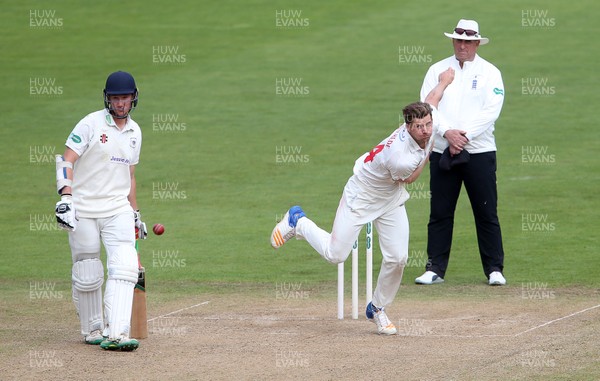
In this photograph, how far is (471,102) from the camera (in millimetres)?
12594

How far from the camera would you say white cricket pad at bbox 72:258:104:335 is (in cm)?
977

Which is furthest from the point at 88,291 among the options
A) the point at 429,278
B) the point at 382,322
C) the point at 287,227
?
the point at 429,278

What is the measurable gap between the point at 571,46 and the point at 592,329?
1634 centimetres

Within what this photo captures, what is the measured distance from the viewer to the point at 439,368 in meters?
8.86

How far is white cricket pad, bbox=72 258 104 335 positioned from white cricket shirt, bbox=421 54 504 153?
14.1ft

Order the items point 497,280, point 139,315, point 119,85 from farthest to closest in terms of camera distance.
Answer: point 497,280 < point 139,315 < point 119,85

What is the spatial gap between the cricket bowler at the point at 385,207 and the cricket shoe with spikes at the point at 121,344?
1984mm

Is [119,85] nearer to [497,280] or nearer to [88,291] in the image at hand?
[88,291]

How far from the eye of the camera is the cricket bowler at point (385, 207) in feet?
33.0

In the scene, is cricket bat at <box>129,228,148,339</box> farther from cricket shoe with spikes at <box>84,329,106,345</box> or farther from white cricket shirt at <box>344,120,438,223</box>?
white cricket shirt at <box>344,120,438,223</box>

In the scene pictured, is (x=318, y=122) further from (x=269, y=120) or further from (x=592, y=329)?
(x=592, y=329)

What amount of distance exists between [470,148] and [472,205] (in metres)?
0.63

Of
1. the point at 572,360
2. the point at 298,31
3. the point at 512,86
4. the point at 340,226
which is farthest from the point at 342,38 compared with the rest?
the point at 572,360

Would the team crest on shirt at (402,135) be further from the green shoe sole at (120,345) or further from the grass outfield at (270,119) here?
the grass outfield at (270,119)
